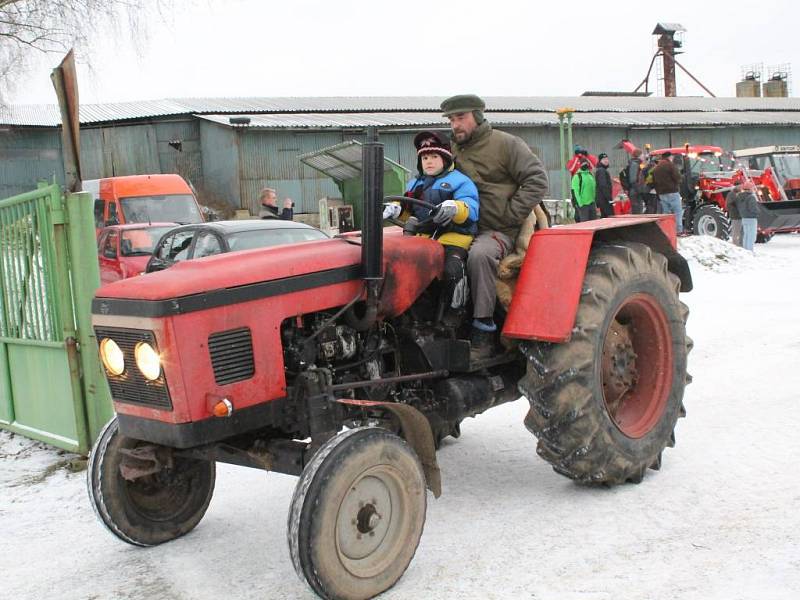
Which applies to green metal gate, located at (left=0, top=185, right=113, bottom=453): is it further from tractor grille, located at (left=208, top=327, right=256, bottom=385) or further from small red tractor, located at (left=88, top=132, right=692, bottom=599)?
tractor grille, located at (left=208, top=327, right=256, bottom=385)

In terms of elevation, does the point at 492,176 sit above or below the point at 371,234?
above

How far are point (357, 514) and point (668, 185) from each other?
1525cm

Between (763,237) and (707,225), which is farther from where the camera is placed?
(763,237)

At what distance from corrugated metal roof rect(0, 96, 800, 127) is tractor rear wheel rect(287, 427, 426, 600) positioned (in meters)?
22.9

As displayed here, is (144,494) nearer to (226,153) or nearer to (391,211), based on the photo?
(391,211)

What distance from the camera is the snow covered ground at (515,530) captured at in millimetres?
3361

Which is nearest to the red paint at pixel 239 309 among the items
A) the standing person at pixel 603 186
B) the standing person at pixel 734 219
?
the standing person at pixel 603 186

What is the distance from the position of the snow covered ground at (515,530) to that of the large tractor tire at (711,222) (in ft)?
43.1

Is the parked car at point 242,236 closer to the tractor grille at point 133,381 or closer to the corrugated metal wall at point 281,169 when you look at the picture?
the tractor grille at point 133,381

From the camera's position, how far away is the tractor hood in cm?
327

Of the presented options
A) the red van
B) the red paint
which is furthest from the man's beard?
the red van

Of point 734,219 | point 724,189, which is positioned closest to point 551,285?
point 734,219

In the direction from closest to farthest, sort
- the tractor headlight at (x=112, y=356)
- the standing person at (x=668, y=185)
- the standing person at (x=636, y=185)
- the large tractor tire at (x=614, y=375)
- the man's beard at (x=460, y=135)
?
the tractor headlight at (x=112, y=356) → the large tractor tire at (x=614, y=375) → the man's beard at (x=460, y=135) → the standing person at (x=668, y=185) → the standing person at (x=636, y=185)

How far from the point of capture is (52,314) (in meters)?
5.64
